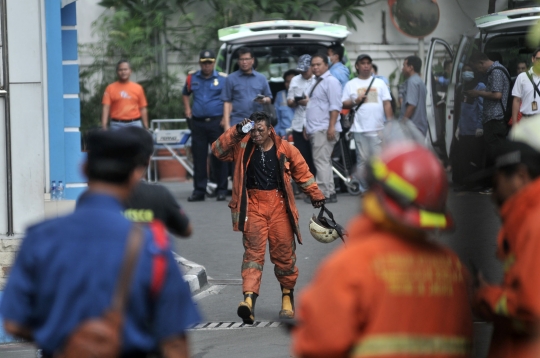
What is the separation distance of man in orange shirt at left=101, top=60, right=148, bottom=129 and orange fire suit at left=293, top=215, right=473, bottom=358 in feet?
38.2

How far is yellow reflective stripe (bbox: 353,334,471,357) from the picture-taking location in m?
2.66

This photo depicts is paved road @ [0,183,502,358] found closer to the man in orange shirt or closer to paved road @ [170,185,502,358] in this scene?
paved road @ [170,185,502,358]

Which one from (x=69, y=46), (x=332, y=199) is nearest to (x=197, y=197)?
(x=332, y=199)

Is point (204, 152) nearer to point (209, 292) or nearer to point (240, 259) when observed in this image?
point (240, 259)

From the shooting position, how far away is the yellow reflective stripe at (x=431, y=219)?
2.72 m

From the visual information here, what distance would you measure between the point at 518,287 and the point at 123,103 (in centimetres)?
1181

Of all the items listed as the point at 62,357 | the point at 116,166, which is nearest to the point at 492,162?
the point at 116,166

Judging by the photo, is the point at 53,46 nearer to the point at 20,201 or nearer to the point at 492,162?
the point at 20,201

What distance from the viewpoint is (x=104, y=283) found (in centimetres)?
286

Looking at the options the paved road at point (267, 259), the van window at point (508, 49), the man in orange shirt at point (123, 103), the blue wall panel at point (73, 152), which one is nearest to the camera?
the paved road at point (267, 259)

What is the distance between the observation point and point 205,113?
13945mm

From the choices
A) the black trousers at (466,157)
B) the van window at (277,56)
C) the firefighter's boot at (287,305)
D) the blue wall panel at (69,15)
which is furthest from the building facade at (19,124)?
the van window at (277,56)

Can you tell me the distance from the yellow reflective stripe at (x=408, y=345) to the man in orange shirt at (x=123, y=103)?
11.7m

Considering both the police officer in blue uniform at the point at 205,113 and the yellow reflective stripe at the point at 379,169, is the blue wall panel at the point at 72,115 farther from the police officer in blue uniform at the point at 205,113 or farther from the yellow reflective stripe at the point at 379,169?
the yellow reflective stripe at the point at 379,169
